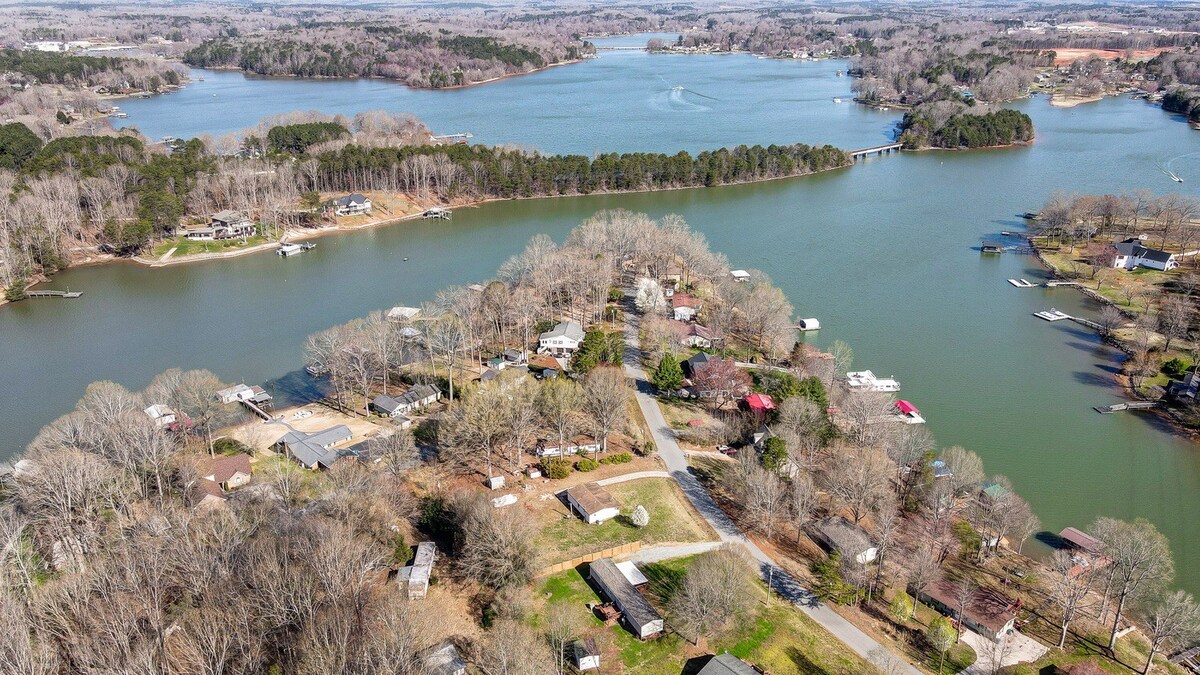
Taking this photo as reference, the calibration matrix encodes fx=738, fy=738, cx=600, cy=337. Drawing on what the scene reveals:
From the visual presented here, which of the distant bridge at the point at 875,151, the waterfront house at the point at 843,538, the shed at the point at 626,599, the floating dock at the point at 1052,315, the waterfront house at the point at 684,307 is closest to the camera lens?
the shed at the point at 626,599

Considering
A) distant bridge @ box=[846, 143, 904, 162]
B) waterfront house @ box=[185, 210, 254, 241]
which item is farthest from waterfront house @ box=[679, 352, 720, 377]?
distant bridge @ box=[846, 143, 904, 162]

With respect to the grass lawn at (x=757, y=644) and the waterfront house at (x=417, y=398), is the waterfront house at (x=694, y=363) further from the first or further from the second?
the grass lawn at (x=757, y=644)

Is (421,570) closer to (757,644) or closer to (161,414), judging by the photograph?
(757,644)

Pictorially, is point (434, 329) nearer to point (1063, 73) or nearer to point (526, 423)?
point (526, 423)

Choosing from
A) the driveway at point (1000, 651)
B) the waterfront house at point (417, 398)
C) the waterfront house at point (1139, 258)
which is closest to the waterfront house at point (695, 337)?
the waterfront house at point (417, 398)

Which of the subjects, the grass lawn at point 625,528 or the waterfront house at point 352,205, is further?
the waterfront house at point 352,205

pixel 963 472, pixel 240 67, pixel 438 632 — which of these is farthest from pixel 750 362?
pixel 240 67
